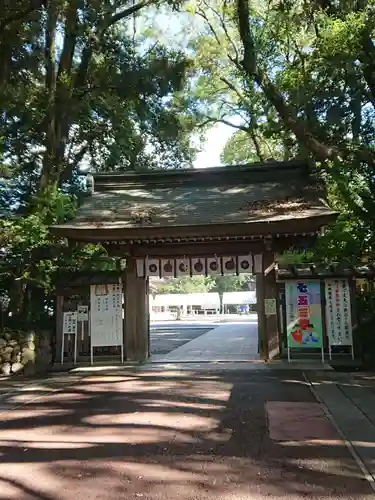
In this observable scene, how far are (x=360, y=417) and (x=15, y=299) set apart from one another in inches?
370

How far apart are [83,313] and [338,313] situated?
246 inches

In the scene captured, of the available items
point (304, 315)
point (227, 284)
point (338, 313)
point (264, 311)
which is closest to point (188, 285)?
point (227, 284)

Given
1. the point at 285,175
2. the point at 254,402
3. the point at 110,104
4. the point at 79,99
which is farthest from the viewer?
the point at 110,104

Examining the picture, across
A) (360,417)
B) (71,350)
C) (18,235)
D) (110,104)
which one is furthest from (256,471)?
(110,104)

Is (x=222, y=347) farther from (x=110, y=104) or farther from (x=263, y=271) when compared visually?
(x=110, y=104)

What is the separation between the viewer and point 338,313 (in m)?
11.2

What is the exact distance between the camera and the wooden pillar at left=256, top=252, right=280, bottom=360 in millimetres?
11523

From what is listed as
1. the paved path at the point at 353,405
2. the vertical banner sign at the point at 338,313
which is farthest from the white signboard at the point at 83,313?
the vertical banner sign at the point at 338,313

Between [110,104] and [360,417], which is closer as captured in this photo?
[360,417]

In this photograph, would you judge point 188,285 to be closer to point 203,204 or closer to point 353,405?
point 203,204

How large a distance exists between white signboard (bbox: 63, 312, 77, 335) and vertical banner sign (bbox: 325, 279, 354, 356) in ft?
20.4

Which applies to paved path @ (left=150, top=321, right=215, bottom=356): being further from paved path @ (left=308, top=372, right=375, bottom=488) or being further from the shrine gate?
paved path @ (left=308, top=372, right=375, bottom=488)

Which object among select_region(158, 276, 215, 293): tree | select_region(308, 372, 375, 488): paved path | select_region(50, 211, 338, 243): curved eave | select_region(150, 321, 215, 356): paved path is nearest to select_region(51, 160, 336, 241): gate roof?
select_region(50, 211, 338, 243): curved eave

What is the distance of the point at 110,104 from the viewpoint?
647 inches
